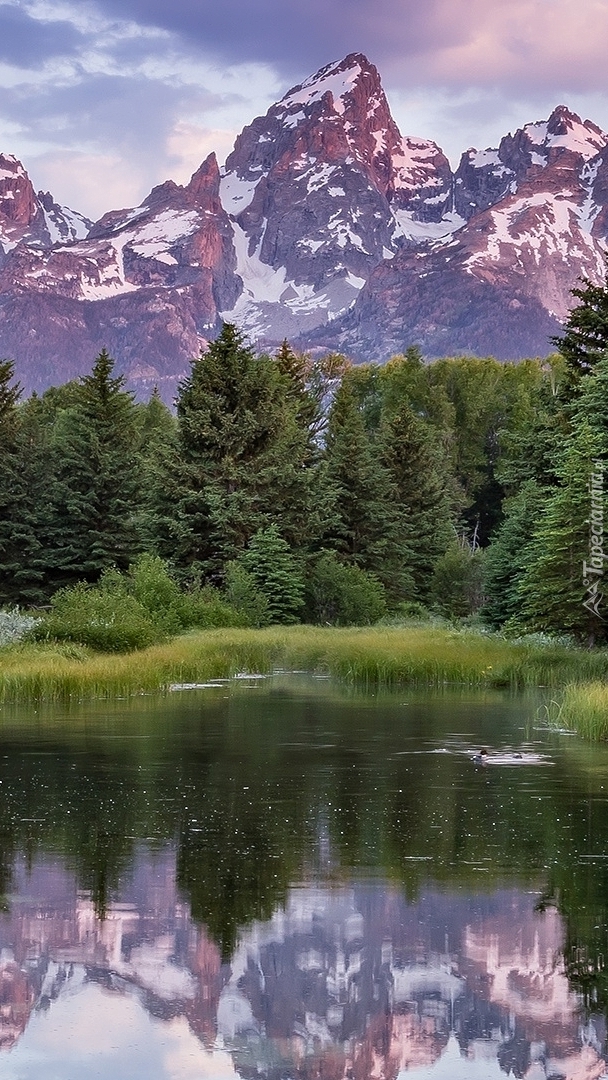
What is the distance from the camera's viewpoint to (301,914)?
1207 cm

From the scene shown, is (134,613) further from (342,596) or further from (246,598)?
(342,596)

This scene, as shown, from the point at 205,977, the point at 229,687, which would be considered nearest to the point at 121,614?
the point at 229,687

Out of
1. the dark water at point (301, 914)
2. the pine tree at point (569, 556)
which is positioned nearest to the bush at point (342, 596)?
the pine tree at point (569, 556)

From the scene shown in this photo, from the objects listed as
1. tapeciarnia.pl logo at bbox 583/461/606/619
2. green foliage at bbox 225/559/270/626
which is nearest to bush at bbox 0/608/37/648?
Result: tapeciarnia.pl logo at bbox 583/461/606/619

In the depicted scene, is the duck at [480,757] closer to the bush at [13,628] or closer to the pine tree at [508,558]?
the bush at [13,628]

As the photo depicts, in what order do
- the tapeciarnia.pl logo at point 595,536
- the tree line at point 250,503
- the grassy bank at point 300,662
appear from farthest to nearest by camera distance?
1. the tree line at point 250,503
2. the tapeciarnia.pl logo at point 595,536
3. the grassy bank at point 300,662

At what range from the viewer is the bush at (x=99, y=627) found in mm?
35562

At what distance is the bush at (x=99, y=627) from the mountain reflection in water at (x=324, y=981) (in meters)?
22.8

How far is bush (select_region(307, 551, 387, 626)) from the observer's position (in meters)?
60.6

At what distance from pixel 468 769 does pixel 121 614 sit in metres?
19.5

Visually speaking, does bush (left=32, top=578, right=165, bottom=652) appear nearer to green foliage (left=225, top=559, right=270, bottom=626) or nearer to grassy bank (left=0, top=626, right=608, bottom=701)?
grassy bank (left=0, top=626, right=608, bottom=701)

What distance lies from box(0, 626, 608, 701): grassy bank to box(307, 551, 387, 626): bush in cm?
1623

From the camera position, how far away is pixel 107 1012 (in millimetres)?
9695

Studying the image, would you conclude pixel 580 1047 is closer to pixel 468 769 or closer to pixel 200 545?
pixel 468 769
